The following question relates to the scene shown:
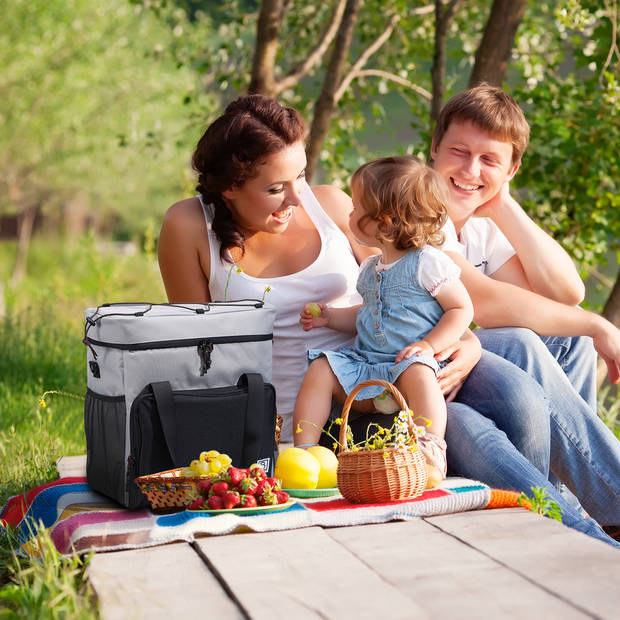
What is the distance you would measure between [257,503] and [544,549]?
2.33ft

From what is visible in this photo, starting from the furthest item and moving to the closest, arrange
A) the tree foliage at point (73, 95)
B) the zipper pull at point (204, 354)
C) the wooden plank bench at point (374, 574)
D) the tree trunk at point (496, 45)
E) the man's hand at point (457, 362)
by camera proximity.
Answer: the tree foliage at point (73, 95), the tree trunk at point (496, 45), the man's hand at point (457, 362), the zipper pull at point (204, 354), the wooden plank bench at point (374, 574)

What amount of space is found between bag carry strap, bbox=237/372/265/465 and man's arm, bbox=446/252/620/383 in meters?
1.00

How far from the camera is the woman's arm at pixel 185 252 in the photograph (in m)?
3.18

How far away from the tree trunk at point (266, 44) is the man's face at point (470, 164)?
7.01ft

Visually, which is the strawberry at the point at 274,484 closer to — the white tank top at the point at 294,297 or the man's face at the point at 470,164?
the white tank top at the point at 294,297

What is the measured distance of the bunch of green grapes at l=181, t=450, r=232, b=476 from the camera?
2.26 meters

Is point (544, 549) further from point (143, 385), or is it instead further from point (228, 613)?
point (143, 385)

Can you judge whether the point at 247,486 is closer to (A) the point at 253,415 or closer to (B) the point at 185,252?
(A) the point at 253,415

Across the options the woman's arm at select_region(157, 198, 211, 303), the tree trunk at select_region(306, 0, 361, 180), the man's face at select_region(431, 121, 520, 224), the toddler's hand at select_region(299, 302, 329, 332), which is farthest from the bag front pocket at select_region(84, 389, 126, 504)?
the tree trunk at select_region(306, 0, 361, 180)

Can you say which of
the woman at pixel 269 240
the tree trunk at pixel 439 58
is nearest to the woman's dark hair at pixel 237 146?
the woman at pixel 269 240

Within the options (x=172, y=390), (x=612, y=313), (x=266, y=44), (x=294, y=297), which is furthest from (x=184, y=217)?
(x=612, y=313)

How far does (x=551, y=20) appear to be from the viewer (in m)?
7.76

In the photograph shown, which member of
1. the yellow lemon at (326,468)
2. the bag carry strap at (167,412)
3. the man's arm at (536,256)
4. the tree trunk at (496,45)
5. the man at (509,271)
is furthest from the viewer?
the tree trunk at (496,45)

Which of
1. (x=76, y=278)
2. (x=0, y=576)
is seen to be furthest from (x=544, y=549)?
(x=76, y=278)
